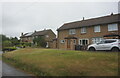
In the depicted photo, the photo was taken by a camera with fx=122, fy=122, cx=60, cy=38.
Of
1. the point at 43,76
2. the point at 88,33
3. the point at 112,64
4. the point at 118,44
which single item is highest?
the point at 88,33

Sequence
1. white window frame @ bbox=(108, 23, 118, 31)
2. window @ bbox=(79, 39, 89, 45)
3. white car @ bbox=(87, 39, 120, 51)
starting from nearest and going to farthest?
white car @ bbox=(87, 39, 120, 51) < white window frame @ bbox=(108, 23, 118, 31) < window @ bbox=(79, 39, 89, 45)

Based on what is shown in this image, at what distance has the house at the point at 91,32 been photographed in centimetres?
2331

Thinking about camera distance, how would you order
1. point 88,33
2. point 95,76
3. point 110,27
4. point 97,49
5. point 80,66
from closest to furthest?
point 95,76
point 80,66
point 97,49
point 110,27
point 88,33

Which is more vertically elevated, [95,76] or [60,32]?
[60,32]

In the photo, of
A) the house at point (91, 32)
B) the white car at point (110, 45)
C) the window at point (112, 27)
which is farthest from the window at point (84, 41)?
the white car at point (110, 45)

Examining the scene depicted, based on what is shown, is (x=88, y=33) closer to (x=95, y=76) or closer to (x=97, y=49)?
(x=97, y=49)

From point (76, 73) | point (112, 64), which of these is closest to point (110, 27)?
point (112, 64)

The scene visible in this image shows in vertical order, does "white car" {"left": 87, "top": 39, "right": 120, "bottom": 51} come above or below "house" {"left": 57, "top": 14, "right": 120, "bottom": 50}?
below

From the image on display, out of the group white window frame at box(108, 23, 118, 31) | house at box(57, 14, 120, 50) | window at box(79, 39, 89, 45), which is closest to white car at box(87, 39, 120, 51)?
house at box(57, 14, 120, 50)

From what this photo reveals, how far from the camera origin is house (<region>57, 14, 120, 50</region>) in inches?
918

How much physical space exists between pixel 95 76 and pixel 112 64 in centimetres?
261

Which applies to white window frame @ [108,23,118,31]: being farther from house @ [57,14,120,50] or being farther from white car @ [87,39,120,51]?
white car @ [87,39,120,51]

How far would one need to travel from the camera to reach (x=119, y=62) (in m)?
9.74

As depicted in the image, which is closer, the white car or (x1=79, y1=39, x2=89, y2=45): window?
the white car
